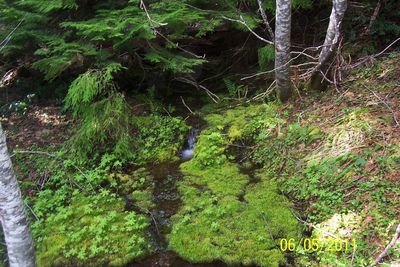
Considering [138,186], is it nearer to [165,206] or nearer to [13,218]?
[165,206]

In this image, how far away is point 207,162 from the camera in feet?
19.7

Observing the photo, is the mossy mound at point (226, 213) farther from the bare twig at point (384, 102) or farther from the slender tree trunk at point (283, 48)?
the bare twig at point (384, 102)

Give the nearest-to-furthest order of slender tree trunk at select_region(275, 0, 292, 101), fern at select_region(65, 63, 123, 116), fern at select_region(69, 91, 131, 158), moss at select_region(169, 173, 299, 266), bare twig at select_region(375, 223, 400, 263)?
bare twig at select_region(375, 223, 400, 263) < moss at select_region(169, 173, 299, 266) < slender tree trunk at select_region(275, 0, 292, 101) < fern at select_region(65, 63, 123, 116) < fern at select_region(69, 91, 131, 158)

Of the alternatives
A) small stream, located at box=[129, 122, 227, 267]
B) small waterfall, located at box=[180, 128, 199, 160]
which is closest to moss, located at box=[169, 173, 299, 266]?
small stream, located at box=[129, 122, 227, 267]

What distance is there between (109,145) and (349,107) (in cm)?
425

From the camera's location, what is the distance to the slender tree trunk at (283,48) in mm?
5676

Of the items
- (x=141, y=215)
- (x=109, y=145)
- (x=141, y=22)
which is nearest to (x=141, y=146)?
(x=109, y=145)

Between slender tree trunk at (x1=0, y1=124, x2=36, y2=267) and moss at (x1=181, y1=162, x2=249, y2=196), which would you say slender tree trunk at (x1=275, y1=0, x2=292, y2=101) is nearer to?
moss at (x1=181, y1=162, x2=249, y2=196)

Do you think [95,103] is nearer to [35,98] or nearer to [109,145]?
[109,145]

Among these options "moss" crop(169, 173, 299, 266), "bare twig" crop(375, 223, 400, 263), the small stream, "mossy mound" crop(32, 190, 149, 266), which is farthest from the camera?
"mossy mound" crop(32, 190, 149, 266)
